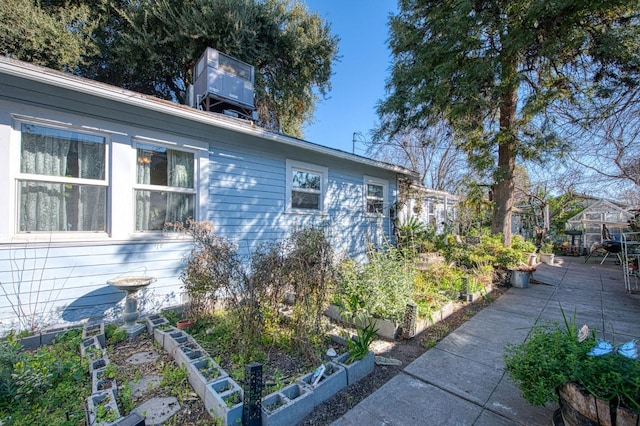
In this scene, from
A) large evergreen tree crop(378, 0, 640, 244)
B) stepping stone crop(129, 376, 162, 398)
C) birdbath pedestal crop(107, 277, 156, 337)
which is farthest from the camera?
large evergreen tree crop(378, 0, 640, 244)

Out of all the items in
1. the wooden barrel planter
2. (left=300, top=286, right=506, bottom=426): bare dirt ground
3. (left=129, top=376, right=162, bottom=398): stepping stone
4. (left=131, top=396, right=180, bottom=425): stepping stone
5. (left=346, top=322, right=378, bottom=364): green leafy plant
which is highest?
the wooden barrel planter

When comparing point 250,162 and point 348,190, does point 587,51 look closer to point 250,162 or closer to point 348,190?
point 348,190

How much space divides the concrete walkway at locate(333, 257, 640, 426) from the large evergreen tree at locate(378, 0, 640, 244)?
3106mm

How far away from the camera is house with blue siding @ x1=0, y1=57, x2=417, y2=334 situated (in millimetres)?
3318

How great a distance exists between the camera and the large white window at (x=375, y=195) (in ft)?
26.4

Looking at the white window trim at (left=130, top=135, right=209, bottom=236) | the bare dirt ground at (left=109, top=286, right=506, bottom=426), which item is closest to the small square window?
the bare dirt ground at (left=109, top=286, right=506, bottom=426)

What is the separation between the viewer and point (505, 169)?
23.0 ft

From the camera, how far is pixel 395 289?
3.84m

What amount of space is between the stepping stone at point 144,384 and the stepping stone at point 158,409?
19cm

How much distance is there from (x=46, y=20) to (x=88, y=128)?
286 inches

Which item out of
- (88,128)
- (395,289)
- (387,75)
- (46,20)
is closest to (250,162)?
(88,128)

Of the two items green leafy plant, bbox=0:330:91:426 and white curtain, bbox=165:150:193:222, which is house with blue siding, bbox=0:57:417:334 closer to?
white curtain, bbox=165:150:193:222

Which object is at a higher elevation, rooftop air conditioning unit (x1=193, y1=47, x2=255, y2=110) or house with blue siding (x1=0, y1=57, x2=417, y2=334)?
rooftop air conditioning unit (x1=193, y1=47, x2=255, y2=110)

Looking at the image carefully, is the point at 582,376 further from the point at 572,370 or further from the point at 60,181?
the point at 60,181
